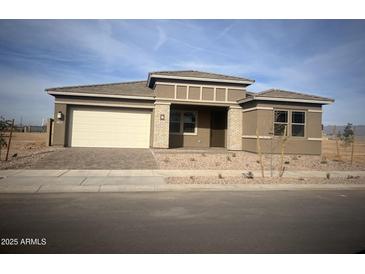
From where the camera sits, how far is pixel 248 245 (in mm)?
4535

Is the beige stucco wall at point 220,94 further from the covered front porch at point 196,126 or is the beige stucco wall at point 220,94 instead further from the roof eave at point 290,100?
the roof eave at point 290,100

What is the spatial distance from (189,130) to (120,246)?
16799 mm

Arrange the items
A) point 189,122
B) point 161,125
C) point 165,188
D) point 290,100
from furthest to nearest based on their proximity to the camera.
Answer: point 189,122
point 161,125
point 290,100
point 165,188

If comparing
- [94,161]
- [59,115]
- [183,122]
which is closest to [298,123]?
[183,122]

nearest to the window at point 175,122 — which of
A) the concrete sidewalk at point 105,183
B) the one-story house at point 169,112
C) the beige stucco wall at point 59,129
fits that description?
the one-story house at point 169,112

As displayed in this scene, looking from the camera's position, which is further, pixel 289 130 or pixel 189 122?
pixel 189 122

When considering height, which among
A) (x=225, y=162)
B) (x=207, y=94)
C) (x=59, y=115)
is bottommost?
(x=225, y=162)

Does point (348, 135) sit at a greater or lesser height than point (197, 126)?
lesser

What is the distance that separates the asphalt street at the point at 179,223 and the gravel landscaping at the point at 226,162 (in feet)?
16.7

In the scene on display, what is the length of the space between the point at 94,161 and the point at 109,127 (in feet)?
19.3

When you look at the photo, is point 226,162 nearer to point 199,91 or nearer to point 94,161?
point 199,91

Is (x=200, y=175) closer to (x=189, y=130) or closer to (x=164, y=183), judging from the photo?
(x=164, y=183)

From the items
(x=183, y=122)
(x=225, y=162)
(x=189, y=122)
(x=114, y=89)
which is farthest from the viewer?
(x=189, y=122)

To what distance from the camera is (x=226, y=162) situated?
1459 centimetres
